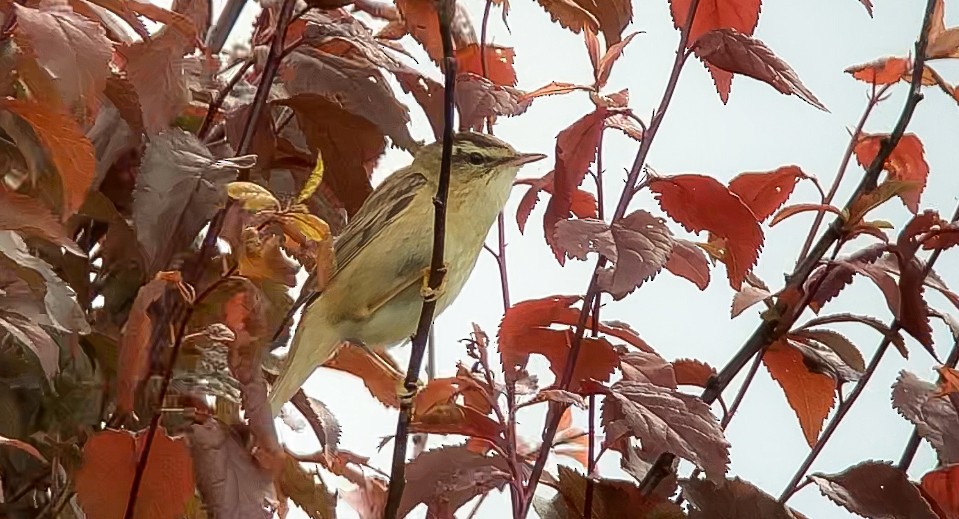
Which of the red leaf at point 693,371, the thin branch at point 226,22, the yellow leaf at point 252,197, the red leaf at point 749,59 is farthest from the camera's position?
the thin branch at point 226,22

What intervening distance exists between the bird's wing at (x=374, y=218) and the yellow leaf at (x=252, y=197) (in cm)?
41

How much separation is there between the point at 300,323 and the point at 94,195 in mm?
279

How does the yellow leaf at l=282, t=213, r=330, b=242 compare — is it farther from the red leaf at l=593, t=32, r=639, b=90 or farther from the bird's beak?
the bird's beak

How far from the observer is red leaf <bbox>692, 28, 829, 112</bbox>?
0.53m

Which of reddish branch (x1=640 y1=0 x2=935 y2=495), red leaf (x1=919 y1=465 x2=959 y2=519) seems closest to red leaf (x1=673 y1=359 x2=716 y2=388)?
reddish branch (x1=640 y1=0 x2=935 y2=495)

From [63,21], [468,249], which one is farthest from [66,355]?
[468,249]

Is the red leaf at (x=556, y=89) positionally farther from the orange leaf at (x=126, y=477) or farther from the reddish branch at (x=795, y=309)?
the orange leaf at (x=126, y=477)

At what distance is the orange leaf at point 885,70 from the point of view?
703 millimetres

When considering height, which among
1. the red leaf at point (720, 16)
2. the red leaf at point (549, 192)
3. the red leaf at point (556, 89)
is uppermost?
the red leaf at point (720, 16)

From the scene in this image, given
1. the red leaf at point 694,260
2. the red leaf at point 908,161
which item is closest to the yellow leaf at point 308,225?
the red leaf at point 694,260

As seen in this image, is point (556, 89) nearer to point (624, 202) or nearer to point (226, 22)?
point (624, 202)

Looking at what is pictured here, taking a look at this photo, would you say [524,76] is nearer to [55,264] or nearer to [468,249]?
[468,249]

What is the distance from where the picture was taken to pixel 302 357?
2.55ft

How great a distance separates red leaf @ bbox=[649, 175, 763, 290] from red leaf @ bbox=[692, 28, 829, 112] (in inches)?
2.5
